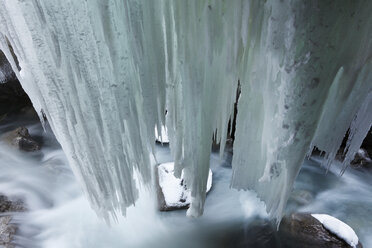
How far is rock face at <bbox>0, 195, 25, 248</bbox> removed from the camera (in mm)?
3671

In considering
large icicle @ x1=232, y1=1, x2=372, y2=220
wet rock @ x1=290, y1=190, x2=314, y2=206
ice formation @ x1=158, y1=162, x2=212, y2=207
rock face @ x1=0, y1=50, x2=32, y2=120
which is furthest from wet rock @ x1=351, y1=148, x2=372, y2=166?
rock face @ x1=0, y1=50, x2=32, y2=120

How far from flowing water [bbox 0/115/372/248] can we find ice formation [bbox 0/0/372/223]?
2196 millimetres

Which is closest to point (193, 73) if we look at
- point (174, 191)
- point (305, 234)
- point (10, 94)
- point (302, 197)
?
point (174, 191)

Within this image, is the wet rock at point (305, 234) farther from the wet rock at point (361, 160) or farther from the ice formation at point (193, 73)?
the wet rock at point (361, 160)

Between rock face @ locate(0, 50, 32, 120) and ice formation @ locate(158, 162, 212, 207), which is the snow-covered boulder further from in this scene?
rock face @ locate(0, 50, 32, 120)

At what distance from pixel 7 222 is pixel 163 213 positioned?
2.17 meters

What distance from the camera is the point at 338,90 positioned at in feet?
4.63

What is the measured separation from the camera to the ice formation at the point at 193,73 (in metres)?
1.21

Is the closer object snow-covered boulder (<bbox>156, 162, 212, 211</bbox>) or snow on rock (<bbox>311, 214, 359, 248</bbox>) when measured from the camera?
snow on rock (<bbox>311, 214, 359, 248</bbox>)

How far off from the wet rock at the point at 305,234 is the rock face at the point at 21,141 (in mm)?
4752

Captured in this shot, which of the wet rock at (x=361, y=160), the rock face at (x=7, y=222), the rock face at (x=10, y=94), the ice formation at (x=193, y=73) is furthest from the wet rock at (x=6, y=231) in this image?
the wet rock at (x=361, y=160)

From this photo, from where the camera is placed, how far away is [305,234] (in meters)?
3.62

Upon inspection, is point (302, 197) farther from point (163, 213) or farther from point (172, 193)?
point (163, 213)

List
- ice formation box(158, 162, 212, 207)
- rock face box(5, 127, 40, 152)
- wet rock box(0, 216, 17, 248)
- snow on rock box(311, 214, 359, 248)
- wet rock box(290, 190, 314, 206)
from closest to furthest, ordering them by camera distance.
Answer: snow on rock box(311, 214, 359, 248), wet rock box(0, 216, 17, 248), ice formation box(158, 162, 212, 207), wet rock box(290, 190, 314, 206), rock face box(5, 127, 40, 152)
